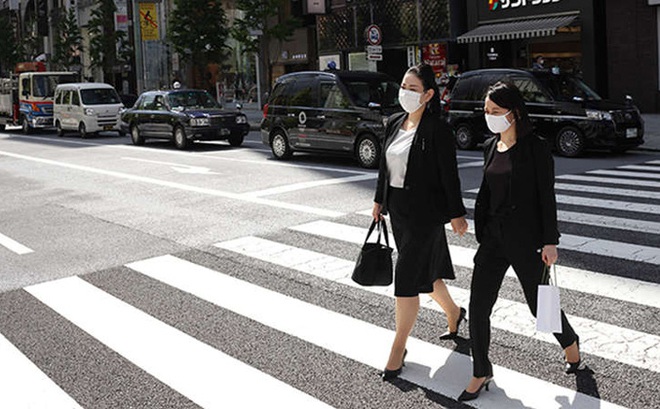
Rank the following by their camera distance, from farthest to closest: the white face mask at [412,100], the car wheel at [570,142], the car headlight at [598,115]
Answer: the car wheel at [570,142] → the car headlight at [598,115] → the white face mask at [412,100]

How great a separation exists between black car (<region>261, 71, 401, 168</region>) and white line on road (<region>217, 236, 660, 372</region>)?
7.08m

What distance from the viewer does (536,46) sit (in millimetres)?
26344

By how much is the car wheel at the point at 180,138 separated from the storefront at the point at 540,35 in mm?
11005

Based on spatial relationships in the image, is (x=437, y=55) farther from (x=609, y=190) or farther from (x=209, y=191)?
(x=609, y=190)

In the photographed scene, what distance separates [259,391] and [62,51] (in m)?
57.1

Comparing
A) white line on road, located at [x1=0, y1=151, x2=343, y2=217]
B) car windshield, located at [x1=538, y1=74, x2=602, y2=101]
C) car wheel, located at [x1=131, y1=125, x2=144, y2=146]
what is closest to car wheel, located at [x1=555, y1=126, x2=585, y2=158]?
car windshield, located at [x1=538, y1=74, x2=602, y2=101]

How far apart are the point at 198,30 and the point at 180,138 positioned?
16353mm

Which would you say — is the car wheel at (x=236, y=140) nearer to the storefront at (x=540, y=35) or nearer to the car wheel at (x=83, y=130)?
the car wheel at (x=83, y=130)

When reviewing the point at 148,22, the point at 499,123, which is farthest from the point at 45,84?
the point at 499,123

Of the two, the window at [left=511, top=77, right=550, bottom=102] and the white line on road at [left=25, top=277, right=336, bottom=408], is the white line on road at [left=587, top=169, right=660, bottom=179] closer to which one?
the window at [left=511, top=77, right=550, bottom=102]

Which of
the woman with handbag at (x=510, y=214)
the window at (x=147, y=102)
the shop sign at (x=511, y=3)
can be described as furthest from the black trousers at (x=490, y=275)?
the shop sign at (x=511, y=3)

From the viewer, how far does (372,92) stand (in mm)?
15547

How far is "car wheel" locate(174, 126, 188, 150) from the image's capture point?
68.4 feet

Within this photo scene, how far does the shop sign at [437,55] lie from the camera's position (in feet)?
93.9
